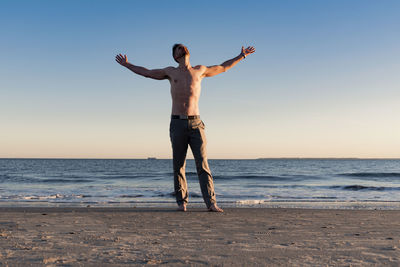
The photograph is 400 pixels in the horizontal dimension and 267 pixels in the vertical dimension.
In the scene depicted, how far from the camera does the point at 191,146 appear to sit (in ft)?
16.3

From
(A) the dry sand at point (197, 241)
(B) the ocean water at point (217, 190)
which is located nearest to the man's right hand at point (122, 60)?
(A) the dry sand at point (197, 241)

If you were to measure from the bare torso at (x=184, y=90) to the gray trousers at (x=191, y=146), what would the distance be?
0.16 metres

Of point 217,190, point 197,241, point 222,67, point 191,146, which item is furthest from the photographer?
point 217,190

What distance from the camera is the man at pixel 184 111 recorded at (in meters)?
4.87

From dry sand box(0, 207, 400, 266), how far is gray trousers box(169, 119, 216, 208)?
863 mm

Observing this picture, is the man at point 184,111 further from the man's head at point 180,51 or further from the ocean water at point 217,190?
the ocean water at point 217,190

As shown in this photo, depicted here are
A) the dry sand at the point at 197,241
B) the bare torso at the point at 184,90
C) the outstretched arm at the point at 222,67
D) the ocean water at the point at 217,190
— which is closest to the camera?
Answer: the dry sand at the point at 197,241

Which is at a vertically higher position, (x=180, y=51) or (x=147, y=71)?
(x=180, y=51)

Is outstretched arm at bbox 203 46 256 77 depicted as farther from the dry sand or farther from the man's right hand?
the dry sand

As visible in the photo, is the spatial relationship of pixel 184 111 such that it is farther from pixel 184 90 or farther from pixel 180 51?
pixel 180 51

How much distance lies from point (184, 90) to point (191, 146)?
0.80 meters

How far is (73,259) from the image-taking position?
7.12ft

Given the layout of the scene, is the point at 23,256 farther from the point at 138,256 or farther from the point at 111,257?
the point at 138,256

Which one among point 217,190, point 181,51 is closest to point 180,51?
point 181,51
